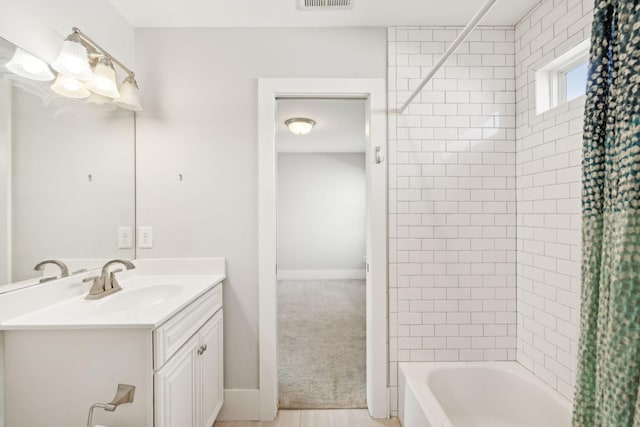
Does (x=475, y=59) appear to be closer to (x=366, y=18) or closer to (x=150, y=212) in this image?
(x=366, y=18)

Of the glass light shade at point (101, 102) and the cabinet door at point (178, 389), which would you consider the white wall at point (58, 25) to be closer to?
the glass light shade at point (101, 102)

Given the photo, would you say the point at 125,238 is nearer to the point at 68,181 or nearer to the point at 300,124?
the point at 68,181

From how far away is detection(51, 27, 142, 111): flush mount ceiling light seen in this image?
138cm

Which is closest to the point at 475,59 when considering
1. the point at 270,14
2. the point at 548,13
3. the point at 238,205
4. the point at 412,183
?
the point at 548,13

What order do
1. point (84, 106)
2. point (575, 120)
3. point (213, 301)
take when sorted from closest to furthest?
point (575, 120) < point (84, 106) < point (213, 301)

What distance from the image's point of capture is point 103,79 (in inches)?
A: 60.2

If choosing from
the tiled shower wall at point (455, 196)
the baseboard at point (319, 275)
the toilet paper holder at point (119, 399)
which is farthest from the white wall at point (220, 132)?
the baseboard at point (319, 275)

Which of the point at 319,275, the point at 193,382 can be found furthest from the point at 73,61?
the point at 319,275

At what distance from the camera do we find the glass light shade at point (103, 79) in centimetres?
152

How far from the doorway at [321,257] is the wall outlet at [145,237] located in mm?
1398

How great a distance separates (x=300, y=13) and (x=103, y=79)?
45.7 inches

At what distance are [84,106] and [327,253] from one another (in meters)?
4.64

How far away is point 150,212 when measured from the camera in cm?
189

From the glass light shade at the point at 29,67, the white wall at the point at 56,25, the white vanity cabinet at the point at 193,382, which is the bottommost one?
the white vanity cabinet at the point at 193,382
